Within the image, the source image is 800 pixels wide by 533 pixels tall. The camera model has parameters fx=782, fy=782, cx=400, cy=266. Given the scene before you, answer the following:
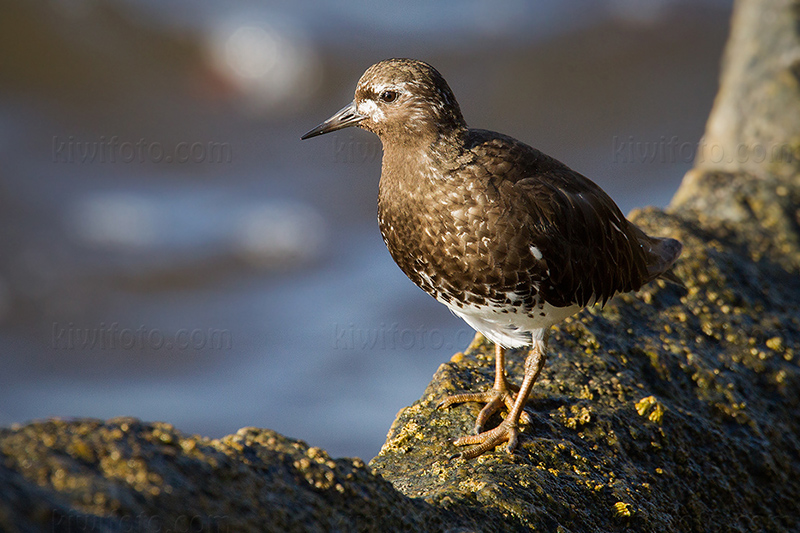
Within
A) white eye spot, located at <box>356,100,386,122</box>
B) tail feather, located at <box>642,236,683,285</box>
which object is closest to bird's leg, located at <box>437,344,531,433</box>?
tail feather, located at <box>642,236,683,285</box>

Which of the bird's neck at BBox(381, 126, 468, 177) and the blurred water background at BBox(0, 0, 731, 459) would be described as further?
the blurred water background at BBox(0, 0, 731, 459)

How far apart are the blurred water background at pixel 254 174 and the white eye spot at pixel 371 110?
6035mm

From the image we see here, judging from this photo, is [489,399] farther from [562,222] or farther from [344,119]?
[344,119]

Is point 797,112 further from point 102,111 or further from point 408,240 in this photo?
point 102,111

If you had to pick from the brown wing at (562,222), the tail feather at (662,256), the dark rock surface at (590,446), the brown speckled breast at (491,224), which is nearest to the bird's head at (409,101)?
the brown speckled breast at (491,224)

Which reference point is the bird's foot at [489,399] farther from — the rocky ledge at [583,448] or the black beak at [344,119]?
the black beak at [344,119]

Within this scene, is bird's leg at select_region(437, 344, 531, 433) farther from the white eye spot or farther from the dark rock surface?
the white eye spot

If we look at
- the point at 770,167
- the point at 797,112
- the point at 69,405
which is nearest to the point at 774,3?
the point at 797,112

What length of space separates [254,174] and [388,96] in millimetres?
10675

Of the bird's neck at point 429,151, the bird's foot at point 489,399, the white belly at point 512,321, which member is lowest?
the bird's foot at point 489,399

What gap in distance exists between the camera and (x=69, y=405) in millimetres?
9859

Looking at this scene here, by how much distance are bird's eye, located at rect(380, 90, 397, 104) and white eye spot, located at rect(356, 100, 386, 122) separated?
0.05 meters

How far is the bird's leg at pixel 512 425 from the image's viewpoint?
3.48m

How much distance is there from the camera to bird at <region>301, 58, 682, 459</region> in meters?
3.48
